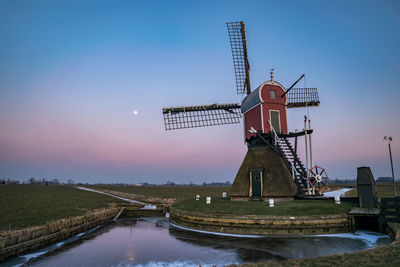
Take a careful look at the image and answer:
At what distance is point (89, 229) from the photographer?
866 inches

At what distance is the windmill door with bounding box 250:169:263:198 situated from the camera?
2288 cm

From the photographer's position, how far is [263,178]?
2291cm

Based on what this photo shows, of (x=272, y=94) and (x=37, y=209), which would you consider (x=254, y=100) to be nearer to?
(x=272, y=94)

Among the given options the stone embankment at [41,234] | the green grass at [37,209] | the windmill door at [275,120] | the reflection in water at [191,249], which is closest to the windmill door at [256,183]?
the windmill door at [275,120]

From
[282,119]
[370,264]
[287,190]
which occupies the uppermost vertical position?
[282,119]

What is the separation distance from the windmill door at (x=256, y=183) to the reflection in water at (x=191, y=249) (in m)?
7.48

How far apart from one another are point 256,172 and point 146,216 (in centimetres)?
Result: 1637

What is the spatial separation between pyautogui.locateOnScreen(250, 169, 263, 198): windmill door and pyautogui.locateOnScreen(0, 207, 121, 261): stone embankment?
15390mm

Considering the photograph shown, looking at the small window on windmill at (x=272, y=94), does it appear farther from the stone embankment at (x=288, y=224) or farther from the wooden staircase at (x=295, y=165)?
the stone embankment at (x=288, y=224)

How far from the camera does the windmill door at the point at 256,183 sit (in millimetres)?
22875

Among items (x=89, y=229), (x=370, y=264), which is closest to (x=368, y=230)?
(x=370, y=264)

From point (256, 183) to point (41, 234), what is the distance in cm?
1722

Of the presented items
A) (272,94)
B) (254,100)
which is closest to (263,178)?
(254,100)

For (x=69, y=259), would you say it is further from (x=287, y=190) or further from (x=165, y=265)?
(x=287, y=190)
